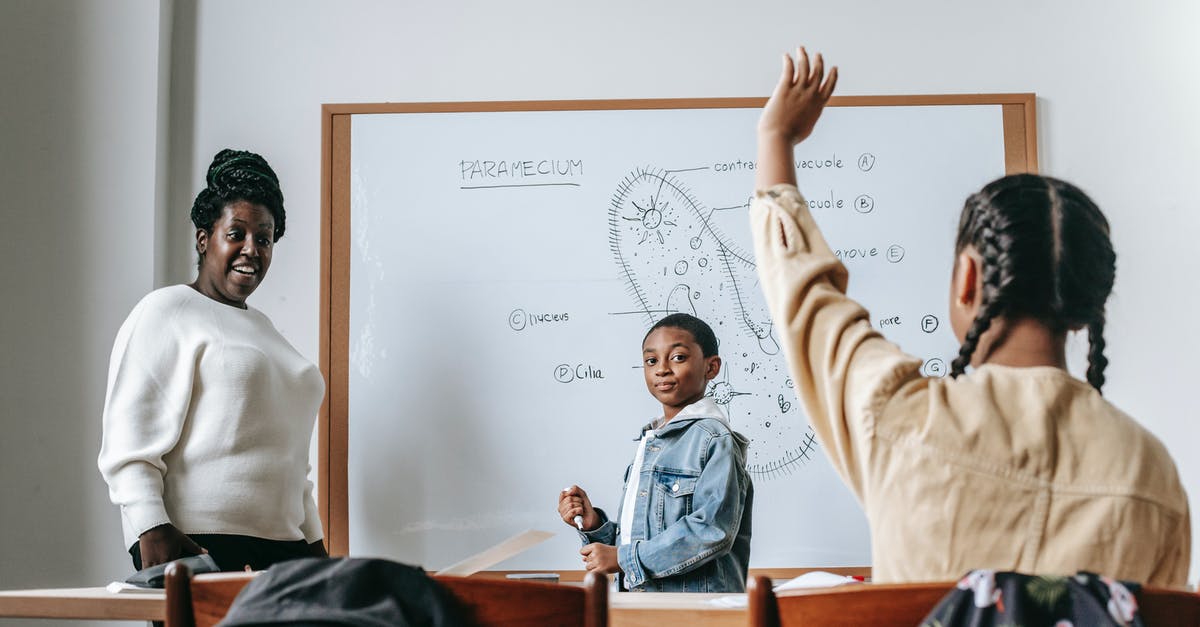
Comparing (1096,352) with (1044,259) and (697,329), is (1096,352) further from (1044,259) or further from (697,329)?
(697,329)

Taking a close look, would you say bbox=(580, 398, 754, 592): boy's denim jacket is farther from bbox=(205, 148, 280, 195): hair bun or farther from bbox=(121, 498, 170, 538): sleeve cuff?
bbox=(205, 148, 280, 195): hair bun

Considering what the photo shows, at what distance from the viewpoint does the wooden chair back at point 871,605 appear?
0.86 metres

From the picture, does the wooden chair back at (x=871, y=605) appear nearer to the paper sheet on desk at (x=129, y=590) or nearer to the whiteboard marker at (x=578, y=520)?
the paper sheet on desk at (x=129, y=590)

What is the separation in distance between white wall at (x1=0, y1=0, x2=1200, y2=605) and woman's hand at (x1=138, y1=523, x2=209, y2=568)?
0.82 metres

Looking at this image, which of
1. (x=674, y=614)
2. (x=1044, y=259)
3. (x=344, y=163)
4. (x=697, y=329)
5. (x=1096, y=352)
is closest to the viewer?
(x=1044, y=259)

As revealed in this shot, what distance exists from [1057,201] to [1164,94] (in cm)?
232

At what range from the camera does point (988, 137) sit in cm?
303

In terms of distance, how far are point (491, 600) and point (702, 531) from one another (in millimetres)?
1316

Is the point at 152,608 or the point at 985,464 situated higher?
the point at 985,464

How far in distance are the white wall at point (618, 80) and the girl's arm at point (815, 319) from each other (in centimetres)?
199

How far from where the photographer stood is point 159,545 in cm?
210

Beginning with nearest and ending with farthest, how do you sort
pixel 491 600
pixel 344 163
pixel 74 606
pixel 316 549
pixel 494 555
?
1. pixel 491 600
2. pixel 74 606
3. pixel 494 555
4. pixel 316 549
5. pixel 344 163

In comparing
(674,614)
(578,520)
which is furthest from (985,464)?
(578,520)

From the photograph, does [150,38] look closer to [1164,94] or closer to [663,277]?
[663,277]
